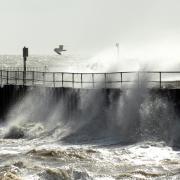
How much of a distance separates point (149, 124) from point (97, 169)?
6.49 m

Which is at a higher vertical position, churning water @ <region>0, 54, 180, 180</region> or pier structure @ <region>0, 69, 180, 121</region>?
pier structure @ <region>0, 69, 180, 121</region>

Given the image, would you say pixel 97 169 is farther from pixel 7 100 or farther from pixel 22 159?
pixel 7 100

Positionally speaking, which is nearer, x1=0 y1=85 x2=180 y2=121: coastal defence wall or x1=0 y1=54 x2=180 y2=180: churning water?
x1=0 y1=54 x2=180 y2=180: churning water

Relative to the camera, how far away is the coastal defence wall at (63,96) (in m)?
22.5

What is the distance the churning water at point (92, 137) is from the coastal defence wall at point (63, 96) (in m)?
0.06

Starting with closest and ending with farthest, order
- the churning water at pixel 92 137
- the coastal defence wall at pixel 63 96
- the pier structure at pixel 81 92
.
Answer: the churning water at pixel 92 137
the coastal defence wall at pixel 63 96
the pier structure at pixel 81 92

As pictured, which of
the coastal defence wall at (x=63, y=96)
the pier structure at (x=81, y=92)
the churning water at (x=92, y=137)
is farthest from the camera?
the pier structure at (x=81, y=92)

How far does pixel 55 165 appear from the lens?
17078 millimetres

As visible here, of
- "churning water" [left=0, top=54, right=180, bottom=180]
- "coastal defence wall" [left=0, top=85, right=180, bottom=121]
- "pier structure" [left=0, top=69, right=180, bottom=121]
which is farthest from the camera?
"pier structure" [left=0, top=69, right=180, bottom=121]

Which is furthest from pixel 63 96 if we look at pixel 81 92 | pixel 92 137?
pixel 92 137

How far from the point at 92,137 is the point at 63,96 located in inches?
171

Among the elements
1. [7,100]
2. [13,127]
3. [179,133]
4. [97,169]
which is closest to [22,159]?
[97,169]

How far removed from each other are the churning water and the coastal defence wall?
0.06 meters

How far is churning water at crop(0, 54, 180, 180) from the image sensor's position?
53.6 feet
